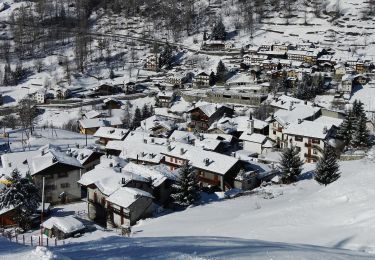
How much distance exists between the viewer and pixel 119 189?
1967 centimetres

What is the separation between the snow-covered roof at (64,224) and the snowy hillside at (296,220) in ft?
7.47

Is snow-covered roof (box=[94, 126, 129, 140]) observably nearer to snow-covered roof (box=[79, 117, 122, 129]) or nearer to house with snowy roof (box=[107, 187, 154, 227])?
snow-covered roof (box=[79, 117, 122, 129])

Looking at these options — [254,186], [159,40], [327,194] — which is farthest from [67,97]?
[327,194]

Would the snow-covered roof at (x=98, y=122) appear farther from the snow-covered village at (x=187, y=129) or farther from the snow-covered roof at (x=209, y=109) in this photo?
the snow-covered roof at (x=209, y=109)

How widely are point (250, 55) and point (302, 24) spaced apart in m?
14.3

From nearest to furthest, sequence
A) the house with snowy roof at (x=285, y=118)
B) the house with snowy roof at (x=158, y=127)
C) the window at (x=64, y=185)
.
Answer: the window at (x=64, y=185)
the house with snowy roof at (x=285, y=118)
the house with snowy roof at (x=158, y=127)

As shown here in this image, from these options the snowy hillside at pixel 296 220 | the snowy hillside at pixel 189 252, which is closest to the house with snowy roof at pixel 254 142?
the snowy hillside at pixel 296 220

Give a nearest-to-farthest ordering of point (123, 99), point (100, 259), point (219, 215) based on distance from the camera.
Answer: point (100, 259) → point (219, 215) → point (123, 99)

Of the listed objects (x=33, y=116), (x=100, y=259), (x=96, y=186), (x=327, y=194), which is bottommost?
(x=33, y=116)

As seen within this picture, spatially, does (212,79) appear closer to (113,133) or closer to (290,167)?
(113,133)

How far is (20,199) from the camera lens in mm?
19219

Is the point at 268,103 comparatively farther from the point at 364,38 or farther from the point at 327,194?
the point at 327,194

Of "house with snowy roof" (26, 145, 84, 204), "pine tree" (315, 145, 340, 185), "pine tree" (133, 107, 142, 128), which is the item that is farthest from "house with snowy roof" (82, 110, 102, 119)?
"pine tree" (315, 145, 340, 185)

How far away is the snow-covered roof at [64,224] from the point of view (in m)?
17.5
